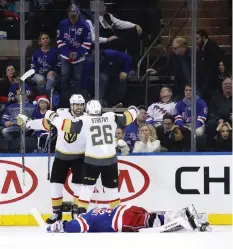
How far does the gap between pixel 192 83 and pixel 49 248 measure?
3571 mm

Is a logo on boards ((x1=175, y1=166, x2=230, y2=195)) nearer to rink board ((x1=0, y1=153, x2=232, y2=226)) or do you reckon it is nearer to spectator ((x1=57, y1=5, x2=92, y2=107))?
rink board ((x1=0, y1=153, x2=232, y2=226))

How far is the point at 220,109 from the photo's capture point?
11.3 metres

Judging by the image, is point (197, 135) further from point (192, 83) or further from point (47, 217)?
point (47, 217)

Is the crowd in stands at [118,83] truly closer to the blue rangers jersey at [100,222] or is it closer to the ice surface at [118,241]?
the blue rangers jersey at [100,222]

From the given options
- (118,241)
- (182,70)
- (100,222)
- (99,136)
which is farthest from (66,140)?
(118,241)

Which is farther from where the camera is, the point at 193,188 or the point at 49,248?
the point at 193,188

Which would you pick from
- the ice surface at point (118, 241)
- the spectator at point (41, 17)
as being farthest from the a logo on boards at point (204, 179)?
the ice surface at point (118, 241)

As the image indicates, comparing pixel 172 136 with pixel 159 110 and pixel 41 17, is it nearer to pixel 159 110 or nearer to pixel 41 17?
pixel 159 110

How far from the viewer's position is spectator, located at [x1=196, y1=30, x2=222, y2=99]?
37.1 ft

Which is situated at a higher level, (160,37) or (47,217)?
(160,37)

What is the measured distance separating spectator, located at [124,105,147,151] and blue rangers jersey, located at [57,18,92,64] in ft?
2.52

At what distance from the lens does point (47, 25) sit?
11.5 m

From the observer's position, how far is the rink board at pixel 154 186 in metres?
11.2

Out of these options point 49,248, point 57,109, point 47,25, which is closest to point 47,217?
point 57,109
